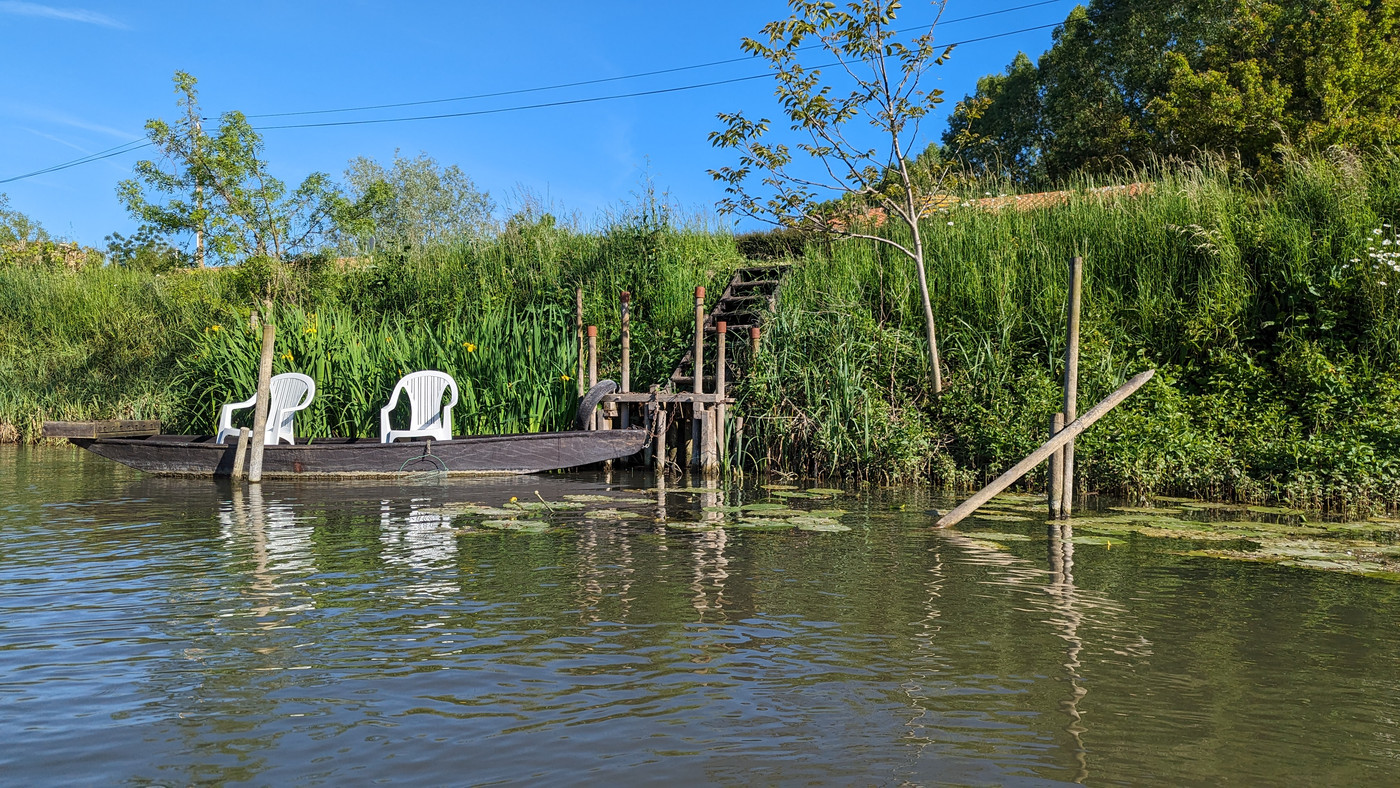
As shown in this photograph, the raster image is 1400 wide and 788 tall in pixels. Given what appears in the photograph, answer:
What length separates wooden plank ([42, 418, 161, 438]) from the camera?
518 inches

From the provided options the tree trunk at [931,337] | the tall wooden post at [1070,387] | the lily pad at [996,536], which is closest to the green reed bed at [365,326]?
the tree trunk at [931,337]

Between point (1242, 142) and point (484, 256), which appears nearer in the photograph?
point (484, 256)

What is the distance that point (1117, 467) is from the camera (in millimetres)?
11508

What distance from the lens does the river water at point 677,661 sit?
3.57 metres

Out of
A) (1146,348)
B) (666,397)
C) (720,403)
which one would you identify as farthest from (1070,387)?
(666,397)

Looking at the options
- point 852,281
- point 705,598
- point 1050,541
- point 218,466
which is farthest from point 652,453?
point 705,598

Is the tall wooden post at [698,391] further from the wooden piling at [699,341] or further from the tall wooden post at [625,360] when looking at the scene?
the tall wooden post at [625,360]

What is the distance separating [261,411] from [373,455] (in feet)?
4.98

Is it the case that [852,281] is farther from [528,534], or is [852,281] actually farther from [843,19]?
[528,534]

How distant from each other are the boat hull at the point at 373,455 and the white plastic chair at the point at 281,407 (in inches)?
15.9

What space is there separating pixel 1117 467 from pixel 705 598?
7275 millimetres

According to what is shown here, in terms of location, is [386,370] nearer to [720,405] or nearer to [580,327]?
[580,327]

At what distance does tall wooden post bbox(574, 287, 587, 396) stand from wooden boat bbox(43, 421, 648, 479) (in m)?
1.69

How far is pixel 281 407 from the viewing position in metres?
13.9
